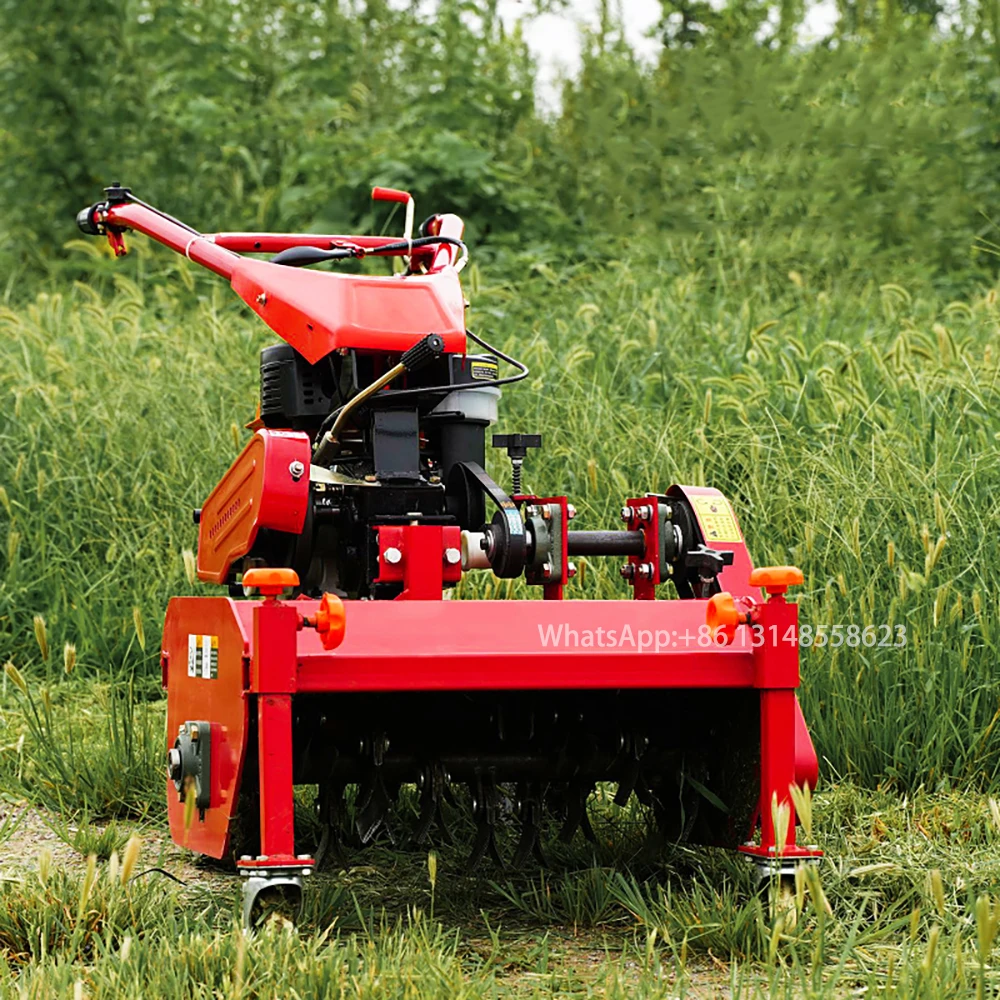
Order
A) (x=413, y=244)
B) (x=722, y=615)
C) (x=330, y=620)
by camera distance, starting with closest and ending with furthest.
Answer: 1. (x=330, y=620)
2. (x=722, y=615)
3. (x=413, y=244)

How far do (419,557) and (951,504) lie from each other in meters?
1.73

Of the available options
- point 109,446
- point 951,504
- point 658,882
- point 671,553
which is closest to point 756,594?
point 671,553

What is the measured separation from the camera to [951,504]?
12.6 feet

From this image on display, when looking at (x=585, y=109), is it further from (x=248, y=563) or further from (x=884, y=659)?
(x=248, y=563)

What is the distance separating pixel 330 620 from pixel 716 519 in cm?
105

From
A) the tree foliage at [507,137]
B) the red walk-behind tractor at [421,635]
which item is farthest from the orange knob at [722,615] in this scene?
the tree foliage at [507,137]

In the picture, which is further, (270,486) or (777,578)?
(270,486)

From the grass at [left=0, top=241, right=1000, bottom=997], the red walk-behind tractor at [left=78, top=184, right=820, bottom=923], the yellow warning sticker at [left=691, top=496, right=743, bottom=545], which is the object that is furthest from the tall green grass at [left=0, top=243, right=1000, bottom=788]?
the red walk-behind tractor at [left=78, top=184, right=820, bottom=923]

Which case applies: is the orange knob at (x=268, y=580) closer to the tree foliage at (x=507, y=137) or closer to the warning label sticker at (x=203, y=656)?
the warning label sticker at (x=203, y=656)

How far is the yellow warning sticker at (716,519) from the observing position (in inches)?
117

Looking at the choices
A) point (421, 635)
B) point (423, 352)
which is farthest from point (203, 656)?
point (423, 352)

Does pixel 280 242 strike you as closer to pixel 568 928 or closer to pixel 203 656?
pixel 203 656

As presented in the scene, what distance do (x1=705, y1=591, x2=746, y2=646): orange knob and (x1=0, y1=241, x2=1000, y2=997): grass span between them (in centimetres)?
45

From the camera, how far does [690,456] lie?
16.3ft
